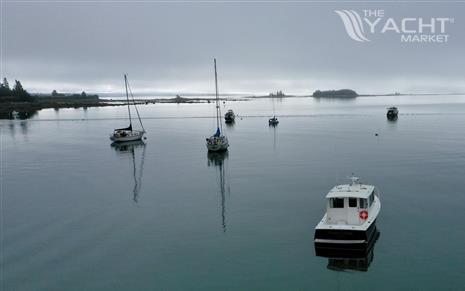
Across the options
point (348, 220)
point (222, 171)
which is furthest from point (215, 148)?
point (348, 220)

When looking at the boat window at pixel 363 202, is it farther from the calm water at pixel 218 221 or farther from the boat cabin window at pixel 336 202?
the calm water at pixel 218 221

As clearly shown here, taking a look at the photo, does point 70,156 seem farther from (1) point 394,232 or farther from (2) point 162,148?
(1) point 394,232

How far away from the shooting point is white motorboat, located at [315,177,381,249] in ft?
91.7

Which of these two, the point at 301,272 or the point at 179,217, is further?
the point at 179,217

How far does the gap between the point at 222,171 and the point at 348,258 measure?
3473 centimetres

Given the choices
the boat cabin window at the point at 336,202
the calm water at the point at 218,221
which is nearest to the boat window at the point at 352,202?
the boat cabin window at the point at 336,202

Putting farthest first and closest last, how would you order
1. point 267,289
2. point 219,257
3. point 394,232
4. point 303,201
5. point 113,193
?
point 113,193 < point 303,201 < point 394,232 < point 219,257 < point 267,289

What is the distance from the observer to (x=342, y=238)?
28188 mm

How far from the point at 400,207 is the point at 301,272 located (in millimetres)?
17755

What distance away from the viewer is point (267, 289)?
932 inches

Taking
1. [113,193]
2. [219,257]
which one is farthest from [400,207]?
[113,193]

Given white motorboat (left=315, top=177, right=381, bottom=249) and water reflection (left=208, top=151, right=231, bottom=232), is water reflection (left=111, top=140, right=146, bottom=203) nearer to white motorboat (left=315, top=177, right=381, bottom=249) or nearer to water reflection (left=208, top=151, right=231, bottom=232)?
water reflection (left=208, top=151, right=231, bottom=232)

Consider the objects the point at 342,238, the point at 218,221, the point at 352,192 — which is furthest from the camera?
the point at 218,221

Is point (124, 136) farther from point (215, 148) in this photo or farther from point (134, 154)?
point (215, 148)
